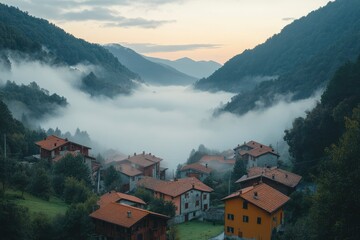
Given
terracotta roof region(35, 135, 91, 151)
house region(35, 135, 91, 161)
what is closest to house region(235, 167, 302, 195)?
house region(35, 135, 91, 161)

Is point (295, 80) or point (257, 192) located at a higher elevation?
point (295, 80)

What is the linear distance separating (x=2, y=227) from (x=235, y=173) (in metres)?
40.5

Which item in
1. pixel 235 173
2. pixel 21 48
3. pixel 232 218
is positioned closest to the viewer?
pixel 232 218

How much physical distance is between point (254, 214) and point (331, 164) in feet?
42.4

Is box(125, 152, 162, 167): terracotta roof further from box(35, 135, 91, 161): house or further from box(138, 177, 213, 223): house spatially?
box(138, 177, 213, 223): house

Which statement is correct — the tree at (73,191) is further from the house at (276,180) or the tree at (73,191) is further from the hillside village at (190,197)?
the house at (276,180)

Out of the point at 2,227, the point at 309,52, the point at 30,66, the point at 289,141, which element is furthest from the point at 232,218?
the point at 30,66

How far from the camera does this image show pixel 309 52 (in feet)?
574

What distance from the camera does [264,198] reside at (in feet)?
130

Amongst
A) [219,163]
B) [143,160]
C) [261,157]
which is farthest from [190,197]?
[219,163]

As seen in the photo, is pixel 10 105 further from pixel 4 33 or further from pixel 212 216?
pixel 212 216

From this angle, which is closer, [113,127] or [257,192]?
[257,192]

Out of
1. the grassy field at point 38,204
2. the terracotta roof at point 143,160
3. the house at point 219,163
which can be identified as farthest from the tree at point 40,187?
the house at point 219,163

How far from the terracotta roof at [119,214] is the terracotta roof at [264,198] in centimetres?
864
